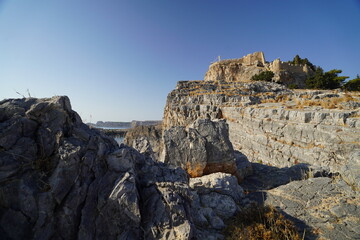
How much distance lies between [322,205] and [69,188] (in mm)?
6362

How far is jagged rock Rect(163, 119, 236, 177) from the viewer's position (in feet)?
20.6

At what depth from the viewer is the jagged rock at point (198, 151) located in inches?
247

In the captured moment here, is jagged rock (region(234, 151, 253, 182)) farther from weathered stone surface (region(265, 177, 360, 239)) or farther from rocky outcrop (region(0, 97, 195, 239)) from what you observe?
rocky outcrop (region(0, 97, 195, 239))

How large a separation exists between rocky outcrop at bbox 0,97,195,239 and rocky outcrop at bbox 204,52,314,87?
46241mm

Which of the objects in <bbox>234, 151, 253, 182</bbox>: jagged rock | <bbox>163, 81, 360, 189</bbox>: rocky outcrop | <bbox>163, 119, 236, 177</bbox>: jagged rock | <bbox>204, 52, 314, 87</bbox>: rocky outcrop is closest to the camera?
<bbox>163, 119, 236, 177</bbox>: jagged rock

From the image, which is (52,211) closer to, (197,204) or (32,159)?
(32,159)

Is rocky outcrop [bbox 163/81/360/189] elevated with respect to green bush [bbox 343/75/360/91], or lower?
lower

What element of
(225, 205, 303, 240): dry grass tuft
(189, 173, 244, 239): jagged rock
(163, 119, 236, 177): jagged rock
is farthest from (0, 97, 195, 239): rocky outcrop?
(163, 119, 236, 177): jagged rock

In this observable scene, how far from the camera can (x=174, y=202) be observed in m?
3.34

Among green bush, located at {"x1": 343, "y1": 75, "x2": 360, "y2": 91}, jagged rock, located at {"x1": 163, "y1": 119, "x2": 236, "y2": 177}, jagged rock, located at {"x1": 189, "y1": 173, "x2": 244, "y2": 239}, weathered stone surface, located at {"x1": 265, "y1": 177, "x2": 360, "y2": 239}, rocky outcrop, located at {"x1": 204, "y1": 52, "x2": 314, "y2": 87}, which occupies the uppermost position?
rocky outcrop, located at {"x1": 204, "y1": 52, "x2": 314, "y2": 87}

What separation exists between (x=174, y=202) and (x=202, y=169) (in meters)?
3.04

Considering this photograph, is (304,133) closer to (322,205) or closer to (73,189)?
(322,205)

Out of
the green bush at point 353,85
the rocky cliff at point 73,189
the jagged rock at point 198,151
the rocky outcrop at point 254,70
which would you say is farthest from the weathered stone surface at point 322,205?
the rocky outcrop at point 254,70

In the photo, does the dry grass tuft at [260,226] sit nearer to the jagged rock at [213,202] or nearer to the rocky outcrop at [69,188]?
the jagged rock at [213,202]
